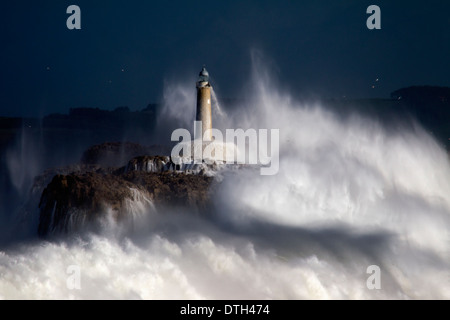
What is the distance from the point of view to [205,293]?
70.7 feet

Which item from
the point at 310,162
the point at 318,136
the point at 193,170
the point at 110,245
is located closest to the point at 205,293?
the point at 110,245

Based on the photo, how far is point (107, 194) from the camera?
2612 cm

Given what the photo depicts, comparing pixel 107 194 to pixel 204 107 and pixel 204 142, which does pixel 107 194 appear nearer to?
pixel 204 142

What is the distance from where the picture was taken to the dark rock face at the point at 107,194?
81.8ft

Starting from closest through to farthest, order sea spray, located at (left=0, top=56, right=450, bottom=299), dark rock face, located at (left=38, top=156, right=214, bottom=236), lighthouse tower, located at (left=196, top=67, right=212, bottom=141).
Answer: sea spray, located at (left=0, top=56, right=450, bottom=299), dark rock face, located at (left=38, top=156, right=214, bottom=236), lighthouse tower, located at (left=196, top=67, right=212, bottom=141)

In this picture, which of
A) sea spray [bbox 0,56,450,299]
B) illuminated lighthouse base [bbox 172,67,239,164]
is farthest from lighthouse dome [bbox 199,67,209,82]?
sea spray [bbox 0,56,450,299]

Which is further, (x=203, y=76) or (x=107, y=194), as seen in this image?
(x=203, y=76)

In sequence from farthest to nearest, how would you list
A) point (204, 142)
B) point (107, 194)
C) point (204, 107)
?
point (204, 107) → point (204, 142) → point (107, 194)

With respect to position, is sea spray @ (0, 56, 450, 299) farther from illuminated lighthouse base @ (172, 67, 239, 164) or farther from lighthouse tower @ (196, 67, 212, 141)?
lighthouse tower @ (196, 67, 212, 141)

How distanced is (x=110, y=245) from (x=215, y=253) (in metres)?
4.28

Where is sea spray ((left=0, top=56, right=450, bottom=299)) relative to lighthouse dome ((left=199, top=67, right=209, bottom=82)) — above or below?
below

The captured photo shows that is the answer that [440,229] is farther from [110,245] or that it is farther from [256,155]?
[110,245]

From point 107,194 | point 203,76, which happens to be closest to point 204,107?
point 203,76

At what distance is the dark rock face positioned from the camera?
24.9 m
